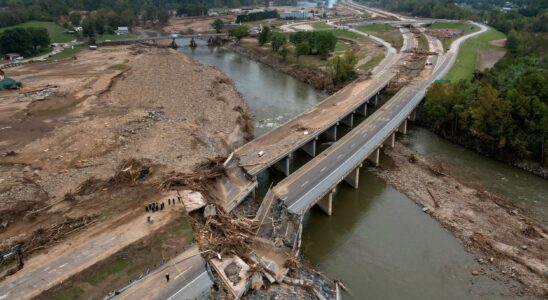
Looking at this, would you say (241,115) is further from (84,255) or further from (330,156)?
(84,255)

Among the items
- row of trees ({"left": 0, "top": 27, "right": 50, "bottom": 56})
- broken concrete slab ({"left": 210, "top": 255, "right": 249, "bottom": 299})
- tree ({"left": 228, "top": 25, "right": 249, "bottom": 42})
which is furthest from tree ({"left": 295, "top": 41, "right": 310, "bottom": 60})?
broken concrete slab ({"left": 210, "top": 255, "right": 249, "bottom": 299})

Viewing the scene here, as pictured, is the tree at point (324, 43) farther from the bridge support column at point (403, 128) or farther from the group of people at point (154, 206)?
the group of people at point (154, 206)

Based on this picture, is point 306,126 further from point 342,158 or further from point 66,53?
point 66,53

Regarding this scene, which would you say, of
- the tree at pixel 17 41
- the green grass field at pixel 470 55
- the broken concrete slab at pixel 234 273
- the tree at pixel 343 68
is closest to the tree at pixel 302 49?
the tree at pixel 343 68

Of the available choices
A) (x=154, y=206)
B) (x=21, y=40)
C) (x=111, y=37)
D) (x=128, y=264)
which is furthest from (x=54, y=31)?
(x=128, y=264)

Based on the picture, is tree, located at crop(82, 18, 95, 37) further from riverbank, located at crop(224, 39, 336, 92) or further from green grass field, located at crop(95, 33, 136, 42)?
riverbank, located at crop(224, 39, 336, 92)
